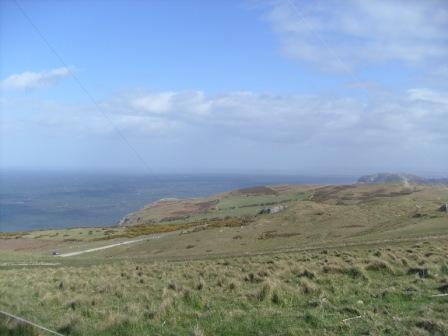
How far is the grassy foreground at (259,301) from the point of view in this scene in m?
8.93

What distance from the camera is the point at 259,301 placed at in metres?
11.5

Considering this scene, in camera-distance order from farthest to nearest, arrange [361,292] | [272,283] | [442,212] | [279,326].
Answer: [442,212] < [272,283] < [361,292] < [279,326]

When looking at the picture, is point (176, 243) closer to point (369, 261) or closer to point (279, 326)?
point (369, 261)

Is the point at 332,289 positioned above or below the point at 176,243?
above

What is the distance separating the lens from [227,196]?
112062 mm

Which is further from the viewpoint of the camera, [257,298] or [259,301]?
[257,298]

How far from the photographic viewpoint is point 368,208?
46438 millimetres

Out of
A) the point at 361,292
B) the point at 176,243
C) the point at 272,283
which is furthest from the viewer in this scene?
the point at 176,243

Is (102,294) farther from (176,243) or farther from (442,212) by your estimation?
(442,212)

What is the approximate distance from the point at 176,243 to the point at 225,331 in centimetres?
3298

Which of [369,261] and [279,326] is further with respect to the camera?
[369,261]

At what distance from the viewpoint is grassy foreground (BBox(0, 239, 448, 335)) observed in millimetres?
8930

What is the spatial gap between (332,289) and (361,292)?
2.97 ft

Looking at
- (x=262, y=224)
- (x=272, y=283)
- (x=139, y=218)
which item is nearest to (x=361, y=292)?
(x=272, y=283)
